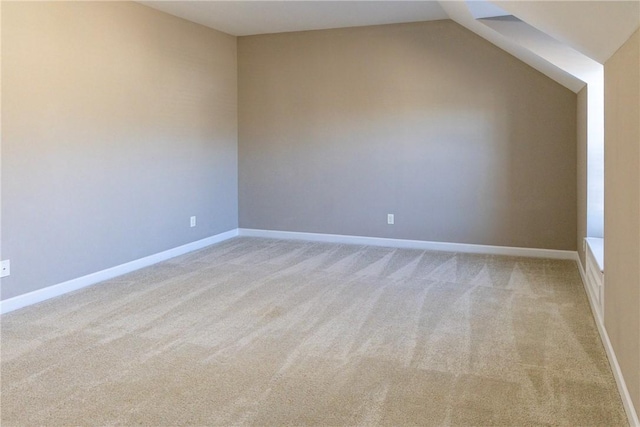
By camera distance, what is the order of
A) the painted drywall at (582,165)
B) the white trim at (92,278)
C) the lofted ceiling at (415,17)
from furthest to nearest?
1. the painted drywall at (582,165)
2. the white trim at (92,278)
3. the lofted ceiling at (415,17)

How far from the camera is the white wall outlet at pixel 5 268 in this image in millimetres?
3453

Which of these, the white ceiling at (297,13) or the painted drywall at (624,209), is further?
the white ceiling at (297,13)

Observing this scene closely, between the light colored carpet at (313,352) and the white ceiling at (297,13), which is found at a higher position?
the white ceiling at (297,13)

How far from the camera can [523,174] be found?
16.6 feet

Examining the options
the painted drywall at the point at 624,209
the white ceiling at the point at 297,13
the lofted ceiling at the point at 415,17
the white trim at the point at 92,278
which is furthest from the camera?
the white ceiling at the point at 297,13

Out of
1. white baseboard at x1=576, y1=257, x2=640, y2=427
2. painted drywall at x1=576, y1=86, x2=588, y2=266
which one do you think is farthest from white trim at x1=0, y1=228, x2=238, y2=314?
painted drywall at x1=576, y1=86, x2=588, y2=266

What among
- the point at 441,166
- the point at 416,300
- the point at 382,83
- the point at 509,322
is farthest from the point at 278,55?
the point at 509,322

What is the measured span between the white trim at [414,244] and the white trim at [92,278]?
76 cm

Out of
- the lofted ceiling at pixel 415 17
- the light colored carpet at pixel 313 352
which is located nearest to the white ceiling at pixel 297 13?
the lofted ceiling at pixel 415 17

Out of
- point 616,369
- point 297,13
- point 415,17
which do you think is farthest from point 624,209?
point 297,13

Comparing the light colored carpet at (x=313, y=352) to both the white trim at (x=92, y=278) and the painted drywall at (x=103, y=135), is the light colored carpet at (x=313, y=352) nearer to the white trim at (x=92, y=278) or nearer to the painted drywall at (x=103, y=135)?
the white trim at (x=92, y=278)

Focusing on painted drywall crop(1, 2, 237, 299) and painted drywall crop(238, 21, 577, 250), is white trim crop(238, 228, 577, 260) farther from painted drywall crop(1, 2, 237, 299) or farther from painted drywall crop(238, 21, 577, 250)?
painted drywall crop(1, 2, 237, 299)

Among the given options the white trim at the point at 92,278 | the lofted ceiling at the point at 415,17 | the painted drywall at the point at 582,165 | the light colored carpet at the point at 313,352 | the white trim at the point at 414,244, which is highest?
the lofted ceiling at the point at 415,17

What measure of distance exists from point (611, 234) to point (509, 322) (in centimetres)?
92
